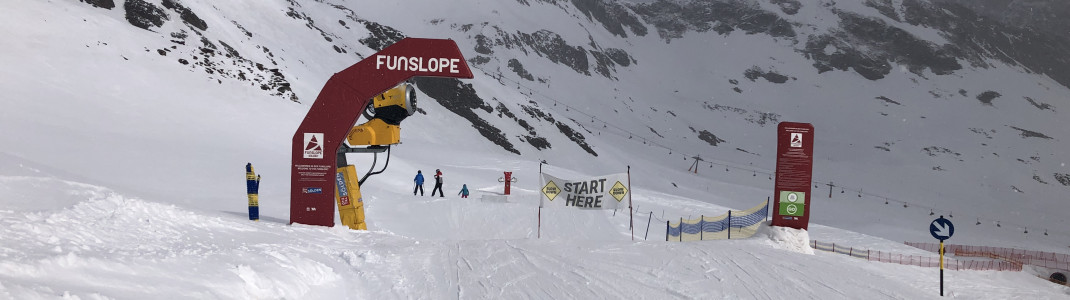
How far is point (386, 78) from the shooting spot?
10203 mm

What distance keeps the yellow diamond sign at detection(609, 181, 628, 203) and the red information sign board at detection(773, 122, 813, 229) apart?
4616 mm

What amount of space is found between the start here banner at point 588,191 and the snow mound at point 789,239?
4.51 metres

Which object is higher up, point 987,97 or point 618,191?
point 987,97

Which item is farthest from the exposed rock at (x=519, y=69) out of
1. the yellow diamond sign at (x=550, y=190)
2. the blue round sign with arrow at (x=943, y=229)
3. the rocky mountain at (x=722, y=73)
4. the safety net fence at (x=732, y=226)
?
the blue round sign with arrow at (x=943, y=229)

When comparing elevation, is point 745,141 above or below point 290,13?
below

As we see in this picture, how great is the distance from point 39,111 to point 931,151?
10418 centimetres

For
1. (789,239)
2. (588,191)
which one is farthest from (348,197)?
(789,239)

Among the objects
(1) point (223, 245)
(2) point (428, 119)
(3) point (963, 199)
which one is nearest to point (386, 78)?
(1) point (223, 245)

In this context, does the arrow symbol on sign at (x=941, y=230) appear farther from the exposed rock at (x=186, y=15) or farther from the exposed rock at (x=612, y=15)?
the exposed rock at (x=612, y=15)

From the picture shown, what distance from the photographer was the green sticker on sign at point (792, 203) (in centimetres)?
1288

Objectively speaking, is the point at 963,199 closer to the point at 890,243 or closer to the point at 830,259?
the point at 890,243

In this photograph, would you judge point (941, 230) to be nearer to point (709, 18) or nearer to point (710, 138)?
point (710, 138)

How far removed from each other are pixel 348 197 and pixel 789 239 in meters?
8.36

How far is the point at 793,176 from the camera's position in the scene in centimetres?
1295
